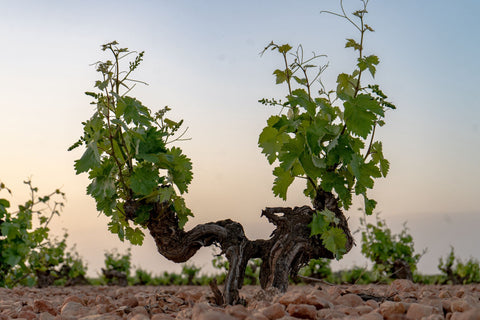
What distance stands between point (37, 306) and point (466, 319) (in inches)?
126

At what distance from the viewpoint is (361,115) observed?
3.57m

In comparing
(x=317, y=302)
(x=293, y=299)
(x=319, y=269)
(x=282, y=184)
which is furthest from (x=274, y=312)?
(x=319, y=269)

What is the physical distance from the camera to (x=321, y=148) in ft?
12.1

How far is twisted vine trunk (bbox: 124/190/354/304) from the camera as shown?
4012 millimetres

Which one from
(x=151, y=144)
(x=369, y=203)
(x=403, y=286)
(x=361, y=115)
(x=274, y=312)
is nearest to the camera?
(x=274, y=312)

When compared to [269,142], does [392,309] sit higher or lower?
lower

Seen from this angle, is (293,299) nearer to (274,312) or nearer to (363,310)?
(274,312)

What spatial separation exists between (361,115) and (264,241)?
4.37 feet

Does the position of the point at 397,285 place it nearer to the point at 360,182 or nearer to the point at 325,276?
the point at 360,182

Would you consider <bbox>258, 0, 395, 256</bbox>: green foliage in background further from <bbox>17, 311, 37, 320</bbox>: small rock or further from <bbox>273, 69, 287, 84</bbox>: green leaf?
<bbox>17, 311, 37, 320</bbox>: small rock

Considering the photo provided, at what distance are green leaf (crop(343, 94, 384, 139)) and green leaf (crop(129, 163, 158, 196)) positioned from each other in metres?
1.46

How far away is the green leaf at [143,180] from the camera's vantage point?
365 centimetres

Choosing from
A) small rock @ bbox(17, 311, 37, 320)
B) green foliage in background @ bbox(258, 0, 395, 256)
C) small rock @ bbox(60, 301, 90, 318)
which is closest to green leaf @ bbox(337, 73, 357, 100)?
green foliage in background @ bbox(258, 0, 395, 256)

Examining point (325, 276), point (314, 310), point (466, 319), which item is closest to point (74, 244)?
point (325, 276)
